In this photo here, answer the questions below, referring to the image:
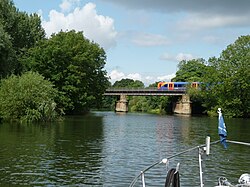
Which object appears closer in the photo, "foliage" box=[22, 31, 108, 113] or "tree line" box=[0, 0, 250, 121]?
"tree line" box=[0, 0, 250, 121]

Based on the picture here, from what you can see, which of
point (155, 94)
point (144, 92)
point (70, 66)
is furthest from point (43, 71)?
point (144, 92)

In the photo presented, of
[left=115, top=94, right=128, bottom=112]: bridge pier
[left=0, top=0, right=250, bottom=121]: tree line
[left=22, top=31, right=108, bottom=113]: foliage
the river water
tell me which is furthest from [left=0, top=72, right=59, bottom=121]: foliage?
[left=115, top=94, right=128, bottom=112]: bridge pier

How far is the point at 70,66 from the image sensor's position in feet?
243

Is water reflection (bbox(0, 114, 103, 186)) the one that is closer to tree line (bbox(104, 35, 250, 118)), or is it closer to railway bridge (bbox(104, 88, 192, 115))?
tree line (bbox(104, 35, 250, 118))

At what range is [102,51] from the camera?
285ft

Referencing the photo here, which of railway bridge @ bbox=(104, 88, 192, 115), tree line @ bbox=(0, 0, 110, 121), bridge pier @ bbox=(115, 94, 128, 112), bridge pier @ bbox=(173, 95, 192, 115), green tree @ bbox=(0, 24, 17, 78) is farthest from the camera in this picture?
bridge pier @ bbox=(115, 94, 128, 112)

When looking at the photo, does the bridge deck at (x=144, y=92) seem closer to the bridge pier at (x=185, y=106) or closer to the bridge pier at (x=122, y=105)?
the bridge pier at (x=122, y=105)

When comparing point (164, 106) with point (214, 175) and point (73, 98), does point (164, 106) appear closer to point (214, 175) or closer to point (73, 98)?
point (73, 98)

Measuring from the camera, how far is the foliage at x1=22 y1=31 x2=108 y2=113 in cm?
7094

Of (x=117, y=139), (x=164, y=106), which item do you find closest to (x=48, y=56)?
(x=117, y=139)

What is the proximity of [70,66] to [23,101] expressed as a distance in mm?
25146

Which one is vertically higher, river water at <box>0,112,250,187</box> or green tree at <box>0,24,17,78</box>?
green tree at <box>0,24,17,78</box>

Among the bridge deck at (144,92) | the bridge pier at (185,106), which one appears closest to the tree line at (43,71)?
the bridge pier at (185,106)

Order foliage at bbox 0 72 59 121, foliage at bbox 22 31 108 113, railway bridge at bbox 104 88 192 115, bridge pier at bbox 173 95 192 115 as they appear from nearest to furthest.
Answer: foliage at bbox 0 72 59 121
foliage at bbox 22 31 108 113
bridge pier at bbox 173 95 192 115
railway bridge at bbox 104 88 192 115
